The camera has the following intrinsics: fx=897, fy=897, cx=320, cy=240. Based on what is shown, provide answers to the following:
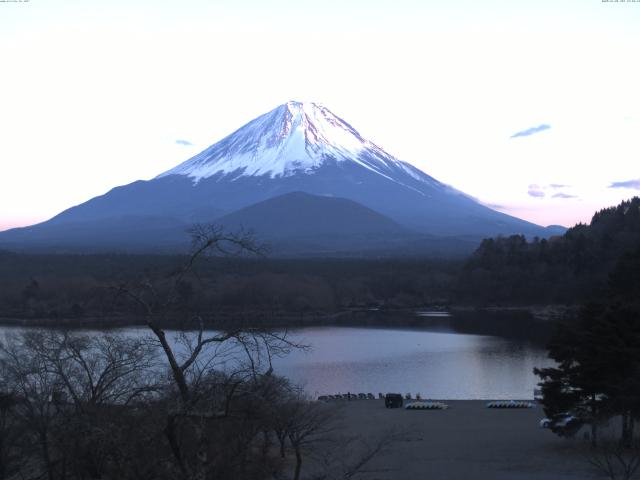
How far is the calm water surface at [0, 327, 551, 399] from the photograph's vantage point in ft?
65.2

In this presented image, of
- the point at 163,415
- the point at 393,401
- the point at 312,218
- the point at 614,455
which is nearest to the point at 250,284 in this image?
the point at 393,401

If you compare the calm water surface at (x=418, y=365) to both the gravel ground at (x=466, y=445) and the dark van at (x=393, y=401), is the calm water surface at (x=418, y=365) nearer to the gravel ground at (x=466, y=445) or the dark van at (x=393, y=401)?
the dark van at (x=393, y=401)

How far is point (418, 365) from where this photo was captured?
23.4 metres

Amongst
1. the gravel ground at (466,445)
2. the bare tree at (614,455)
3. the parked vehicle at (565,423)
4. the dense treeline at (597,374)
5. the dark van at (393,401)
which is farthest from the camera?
the dark van at (393,401)

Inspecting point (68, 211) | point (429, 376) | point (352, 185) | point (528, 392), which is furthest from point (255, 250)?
point (68, 211)

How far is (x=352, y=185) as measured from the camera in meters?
130

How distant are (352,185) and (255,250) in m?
126

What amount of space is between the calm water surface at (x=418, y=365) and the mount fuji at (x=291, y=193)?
79363 millimetres

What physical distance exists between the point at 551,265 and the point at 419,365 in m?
26.0

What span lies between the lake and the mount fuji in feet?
260

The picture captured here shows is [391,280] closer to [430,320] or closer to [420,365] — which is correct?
[430,320]

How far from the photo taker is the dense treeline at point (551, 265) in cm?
4475

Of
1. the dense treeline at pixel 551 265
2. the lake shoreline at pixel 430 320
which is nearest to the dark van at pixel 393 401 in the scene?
the lake shoreline at pixel 430 320

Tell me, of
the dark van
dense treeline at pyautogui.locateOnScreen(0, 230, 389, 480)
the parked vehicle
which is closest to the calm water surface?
the dark van
